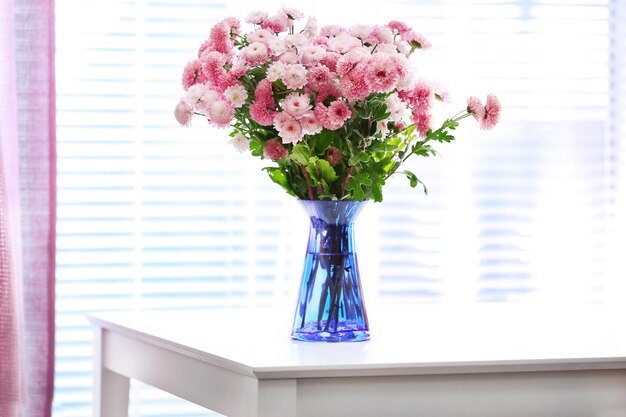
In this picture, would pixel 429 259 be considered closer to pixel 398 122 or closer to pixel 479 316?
pixel 479 316

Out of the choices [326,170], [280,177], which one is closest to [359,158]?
[326,170]

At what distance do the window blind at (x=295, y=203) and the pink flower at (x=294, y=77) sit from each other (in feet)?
3.11

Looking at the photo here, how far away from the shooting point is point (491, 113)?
1.32 m

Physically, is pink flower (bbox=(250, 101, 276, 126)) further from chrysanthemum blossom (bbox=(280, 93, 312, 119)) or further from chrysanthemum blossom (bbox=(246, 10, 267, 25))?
chrysanthemum blossom (bbox=(246, 10, 267, 25))

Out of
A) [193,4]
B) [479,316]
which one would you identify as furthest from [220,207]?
[479,316]

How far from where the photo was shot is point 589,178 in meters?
2.37

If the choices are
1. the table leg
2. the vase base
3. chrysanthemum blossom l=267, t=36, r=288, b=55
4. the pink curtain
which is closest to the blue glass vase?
the vase base

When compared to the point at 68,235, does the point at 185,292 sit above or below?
below

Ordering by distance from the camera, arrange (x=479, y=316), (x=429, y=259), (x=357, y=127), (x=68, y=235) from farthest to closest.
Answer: (x=429, y=259)
(x=68, y=235)
(x=479, y=316)
(x=357, y=127)

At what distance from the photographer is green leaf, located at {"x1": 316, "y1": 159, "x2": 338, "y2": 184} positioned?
4.21ft

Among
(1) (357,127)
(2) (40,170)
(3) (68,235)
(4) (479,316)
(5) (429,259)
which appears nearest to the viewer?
(1) (357,127)

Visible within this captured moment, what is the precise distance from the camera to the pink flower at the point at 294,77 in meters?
1.22

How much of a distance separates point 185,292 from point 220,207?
23cm

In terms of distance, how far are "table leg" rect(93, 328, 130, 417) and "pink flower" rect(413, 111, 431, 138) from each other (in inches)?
27.0
